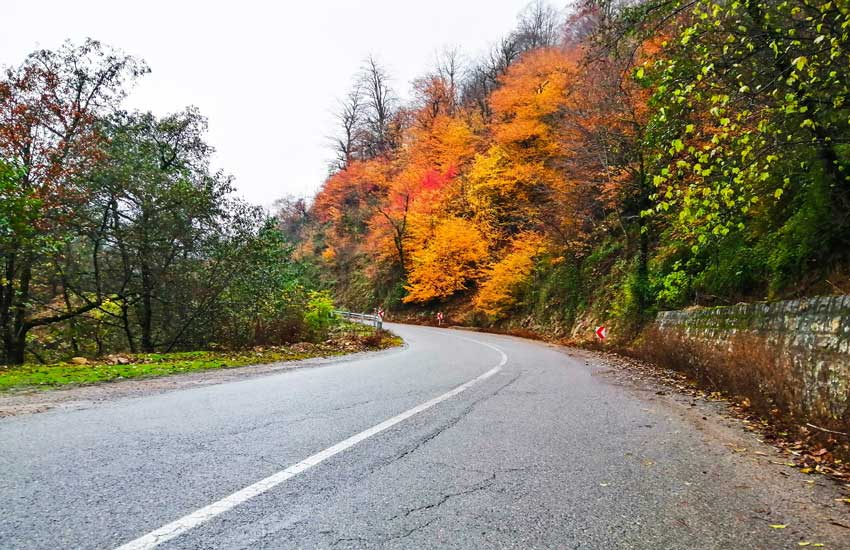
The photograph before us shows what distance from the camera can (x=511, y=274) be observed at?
2398 cm

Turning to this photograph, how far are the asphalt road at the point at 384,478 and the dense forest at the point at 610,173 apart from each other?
9.95 ft

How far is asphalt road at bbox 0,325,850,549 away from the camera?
7.73ft

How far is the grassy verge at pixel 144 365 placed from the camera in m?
7.31

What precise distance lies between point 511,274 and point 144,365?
1798cm

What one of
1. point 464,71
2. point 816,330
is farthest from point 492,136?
point 816,330

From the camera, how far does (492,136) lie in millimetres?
30234

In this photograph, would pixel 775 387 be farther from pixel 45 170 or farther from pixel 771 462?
pixel 45 170

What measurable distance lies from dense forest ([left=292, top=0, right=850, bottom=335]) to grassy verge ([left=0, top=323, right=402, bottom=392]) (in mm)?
8886

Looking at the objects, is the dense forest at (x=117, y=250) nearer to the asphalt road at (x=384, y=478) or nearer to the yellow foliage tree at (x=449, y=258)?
the asphalt road at (x=384, y=478)

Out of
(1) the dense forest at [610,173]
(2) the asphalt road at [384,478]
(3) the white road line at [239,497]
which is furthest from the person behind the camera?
(1) the dense forest at [610,173]

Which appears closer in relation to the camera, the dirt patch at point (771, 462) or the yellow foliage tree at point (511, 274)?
the dirt patch at point (771, 462)

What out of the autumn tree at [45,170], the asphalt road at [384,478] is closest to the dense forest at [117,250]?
the autumn tree at [45,170]

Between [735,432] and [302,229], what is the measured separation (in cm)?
5801

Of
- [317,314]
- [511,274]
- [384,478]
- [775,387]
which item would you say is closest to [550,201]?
[511,274]
